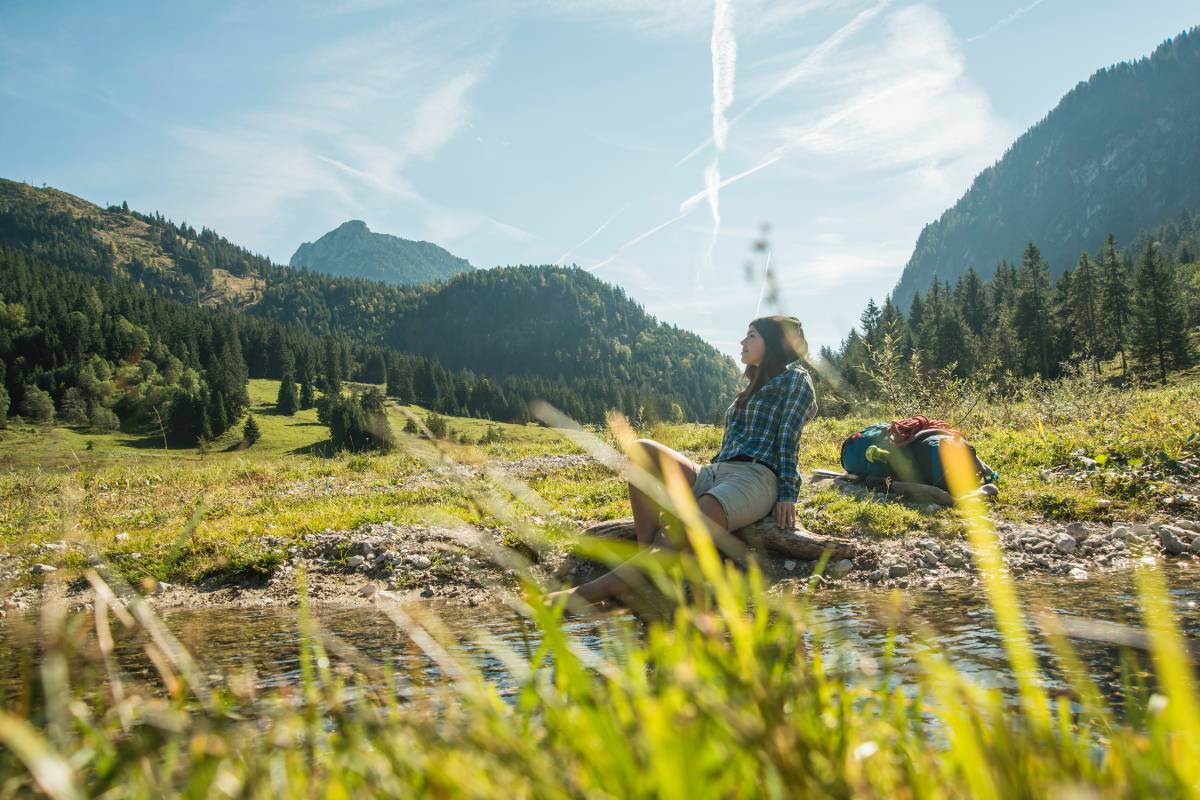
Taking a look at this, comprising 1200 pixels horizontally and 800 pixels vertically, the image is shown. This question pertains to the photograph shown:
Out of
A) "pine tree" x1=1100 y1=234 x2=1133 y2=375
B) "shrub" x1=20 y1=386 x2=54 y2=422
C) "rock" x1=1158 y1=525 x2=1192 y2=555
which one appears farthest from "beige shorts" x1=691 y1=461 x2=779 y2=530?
"shrub" x1=20 y1=386 x2=54 y2=422

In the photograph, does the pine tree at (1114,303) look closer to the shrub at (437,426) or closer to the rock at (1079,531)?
the rock at (1079,531)

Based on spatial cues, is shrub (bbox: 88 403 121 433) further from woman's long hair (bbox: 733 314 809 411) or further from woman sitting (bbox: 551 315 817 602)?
woman's long hair (bbox: 733 314 809 411)

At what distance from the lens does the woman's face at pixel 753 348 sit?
6.96m

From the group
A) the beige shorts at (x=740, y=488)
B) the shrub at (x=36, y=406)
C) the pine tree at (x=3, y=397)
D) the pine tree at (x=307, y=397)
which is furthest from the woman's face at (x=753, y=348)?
the pine tree at (x=307, y=397)

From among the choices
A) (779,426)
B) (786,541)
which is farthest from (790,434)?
(786,541)

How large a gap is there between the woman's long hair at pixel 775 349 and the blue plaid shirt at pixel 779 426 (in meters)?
0.21

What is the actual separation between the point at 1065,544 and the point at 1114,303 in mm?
93819

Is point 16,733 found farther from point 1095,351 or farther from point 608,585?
point 1095,351

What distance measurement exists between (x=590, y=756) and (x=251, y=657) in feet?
16.4

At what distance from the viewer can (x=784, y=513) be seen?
22.0 ft

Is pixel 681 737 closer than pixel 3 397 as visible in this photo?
Yes

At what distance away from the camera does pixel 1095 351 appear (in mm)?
83875

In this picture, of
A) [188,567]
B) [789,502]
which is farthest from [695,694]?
[188,567]

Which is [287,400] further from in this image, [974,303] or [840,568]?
[840,568]
